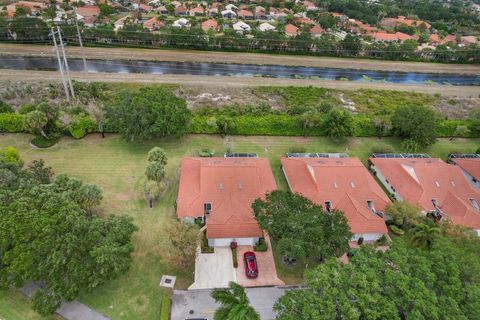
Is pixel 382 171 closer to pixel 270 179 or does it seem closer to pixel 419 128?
pixel 419 128

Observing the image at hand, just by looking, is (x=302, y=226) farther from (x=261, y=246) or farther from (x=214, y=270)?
(x=214, y=270)

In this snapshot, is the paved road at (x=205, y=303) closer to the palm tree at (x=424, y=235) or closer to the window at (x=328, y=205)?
the window at (x=328, y=205)

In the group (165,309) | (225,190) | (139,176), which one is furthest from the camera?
(139,176)

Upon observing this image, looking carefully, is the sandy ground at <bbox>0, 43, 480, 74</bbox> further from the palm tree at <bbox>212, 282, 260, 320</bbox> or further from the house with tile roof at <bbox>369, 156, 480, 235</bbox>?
the palm tree at <bbox>212, 282, 260, 320</bbox>

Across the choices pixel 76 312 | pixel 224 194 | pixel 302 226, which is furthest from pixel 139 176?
pixel 302 226

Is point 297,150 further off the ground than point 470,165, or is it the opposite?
point 470,165

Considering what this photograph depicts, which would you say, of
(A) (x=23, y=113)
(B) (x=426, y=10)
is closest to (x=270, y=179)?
(A) (x=23, y=113)
